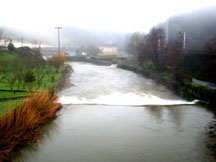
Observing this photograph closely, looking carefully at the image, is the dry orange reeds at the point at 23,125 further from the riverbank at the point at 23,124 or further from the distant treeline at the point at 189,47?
the distant treeline at the point at 189,47

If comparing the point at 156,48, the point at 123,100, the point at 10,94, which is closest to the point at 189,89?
the point at 123,100

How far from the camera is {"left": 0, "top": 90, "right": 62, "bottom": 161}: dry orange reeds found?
702 cm

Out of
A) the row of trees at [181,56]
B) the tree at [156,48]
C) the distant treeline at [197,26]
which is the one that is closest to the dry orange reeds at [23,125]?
the row of trees at [181,56]

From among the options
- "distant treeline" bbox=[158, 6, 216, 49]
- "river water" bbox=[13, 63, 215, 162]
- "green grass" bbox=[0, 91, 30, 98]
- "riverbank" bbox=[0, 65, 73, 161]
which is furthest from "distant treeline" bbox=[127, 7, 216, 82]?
"green grass" bbox=[0, 91, 30, 98]

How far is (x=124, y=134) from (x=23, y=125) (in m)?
4.55

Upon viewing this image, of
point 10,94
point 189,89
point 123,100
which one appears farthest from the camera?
point 189,89

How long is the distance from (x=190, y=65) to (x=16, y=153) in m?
20.2

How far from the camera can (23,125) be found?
309 inches

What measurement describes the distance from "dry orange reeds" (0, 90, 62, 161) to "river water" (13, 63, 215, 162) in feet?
1.31

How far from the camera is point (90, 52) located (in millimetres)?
80188

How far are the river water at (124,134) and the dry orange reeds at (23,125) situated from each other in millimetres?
401

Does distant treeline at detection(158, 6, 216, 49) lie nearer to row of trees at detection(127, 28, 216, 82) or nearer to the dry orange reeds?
row of trees at detection(127, 28, 216, 82)

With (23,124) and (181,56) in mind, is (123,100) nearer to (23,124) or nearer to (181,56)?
(23,124)

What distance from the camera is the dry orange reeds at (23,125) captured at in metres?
7.02
